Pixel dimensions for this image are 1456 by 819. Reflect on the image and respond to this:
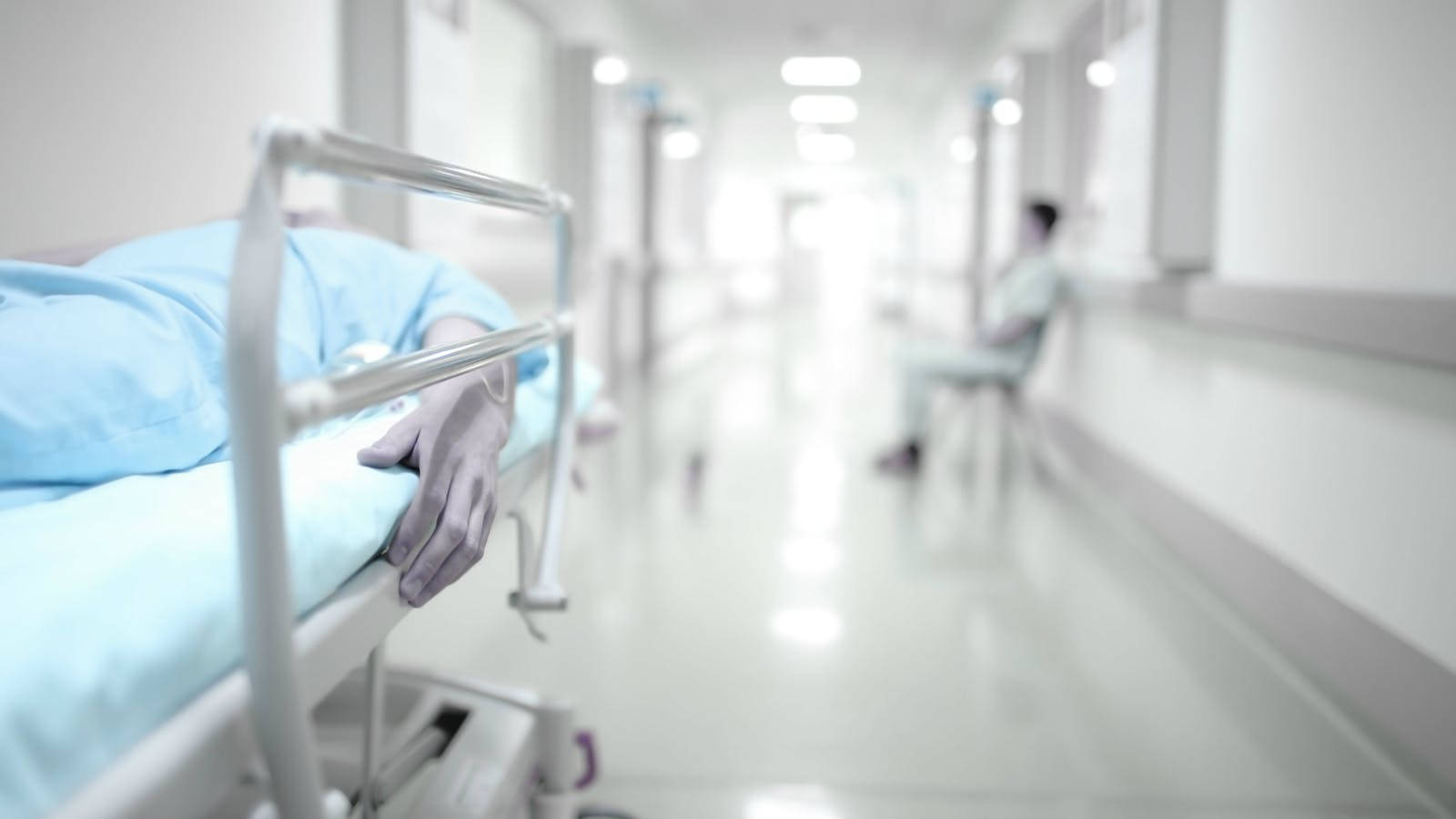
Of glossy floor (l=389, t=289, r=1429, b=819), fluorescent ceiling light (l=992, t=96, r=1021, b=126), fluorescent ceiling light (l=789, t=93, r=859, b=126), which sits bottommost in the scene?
glossy floor (l=389, t=289, r=1429, b=819)

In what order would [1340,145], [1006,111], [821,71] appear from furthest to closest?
[821,71] < [1006,111] < [1340,145]

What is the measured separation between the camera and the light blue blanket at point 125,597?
0.67 metres

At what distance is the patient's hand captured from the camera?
113 cm

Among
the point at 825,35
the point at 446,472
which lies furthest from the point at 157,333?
the point at 825,35

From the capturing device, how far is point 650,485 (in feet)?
15.5

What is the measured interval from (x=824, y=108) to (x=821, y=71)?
2717mm

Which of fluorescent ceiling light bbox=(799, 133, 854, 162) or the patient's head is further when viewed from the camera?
fluorescent ceiling light bbox=(799, 133, 854, 162)

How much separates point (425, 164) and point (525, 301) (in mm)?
4555

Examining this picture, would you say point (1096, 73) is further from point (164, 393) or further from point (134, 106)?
point (164, 393)

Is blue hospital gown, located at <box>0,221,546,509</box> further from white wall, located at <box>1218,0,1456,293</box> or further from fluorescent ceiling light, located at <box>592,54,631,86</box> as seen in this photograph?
fluorescent ceiling light, located at <box>592,54,631,86</box>

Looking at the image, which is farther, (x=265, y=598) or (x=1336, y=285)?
(x=1336, y=285)

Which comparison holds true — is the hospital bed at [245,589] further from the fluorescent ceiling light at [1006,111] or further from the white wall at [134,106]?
the fluorescent ceiling light at [1006,111]

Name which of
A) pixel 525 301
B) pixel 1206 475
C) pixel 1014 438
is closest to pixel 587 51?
pixel 525 301

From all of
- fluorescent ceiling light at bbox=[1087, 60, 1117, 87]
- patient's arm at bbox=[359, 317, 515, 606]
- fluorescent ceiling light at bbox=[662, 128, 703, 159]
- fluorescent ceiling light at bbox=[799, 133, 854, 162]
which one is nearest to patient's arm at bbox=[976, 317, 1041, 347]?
fluorescent ceiling light at bbox=[1087, 60, 1117, 87]
